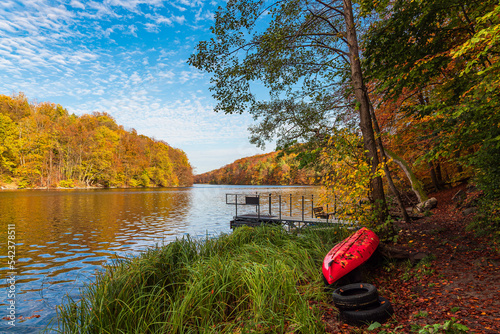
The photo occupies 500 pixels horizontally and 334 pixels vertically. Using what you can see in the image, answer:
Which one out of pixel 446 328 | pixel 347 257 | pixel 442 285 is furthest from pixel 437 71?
pixel 446 328

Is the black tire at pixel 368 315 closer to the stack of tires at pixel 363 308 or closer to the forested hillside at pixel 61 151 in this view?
the stack of tires at pixel 363 308

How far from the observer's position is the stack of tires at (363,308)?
327 centimetres

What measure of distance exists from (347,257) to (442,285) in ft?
4.78

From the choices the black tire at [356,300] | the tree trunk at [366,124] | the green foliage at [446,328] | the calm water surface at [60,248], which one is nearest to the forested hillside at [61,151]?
the calm water surface at [60,248]

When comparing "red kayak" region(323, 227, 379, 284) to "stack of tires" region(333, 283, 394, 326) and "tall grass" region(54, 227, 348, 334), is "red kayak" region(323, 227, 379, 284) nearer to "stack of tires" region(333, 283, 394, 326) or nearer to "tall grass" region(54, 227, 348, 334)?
"tall grass" region(54, 227, 348, 334)

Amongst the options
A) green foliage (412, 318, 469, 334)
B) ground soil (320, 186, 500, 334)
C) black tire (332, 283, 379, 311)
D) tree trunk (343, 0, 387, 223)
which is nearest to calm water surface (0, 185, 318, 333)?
black tire (332, 283, 379, 311)

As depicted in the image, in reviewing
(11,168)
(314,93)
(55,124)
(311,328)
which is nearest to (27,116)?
(55,124)

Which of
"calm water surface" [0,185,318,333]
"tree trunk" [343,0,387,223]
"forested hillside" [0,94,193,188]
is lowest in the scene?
"calm water surface" [0,185,318,333]

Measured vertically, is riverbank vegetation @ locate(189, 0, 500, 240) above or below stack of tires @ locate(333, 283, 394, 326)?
above

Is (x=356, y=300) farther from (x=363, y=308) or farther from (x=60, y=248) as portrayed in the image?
(x=60, y=248)

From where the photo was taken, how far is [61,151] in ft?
178

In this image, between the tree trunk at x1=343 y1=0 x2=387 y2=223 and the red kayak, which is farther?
the tree trunk at x1=343 y1=0 x2=387 y2=223

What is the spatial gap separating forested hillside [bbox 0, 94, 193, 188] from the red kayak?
201 feet

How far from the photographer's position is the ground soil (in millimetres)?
3085
